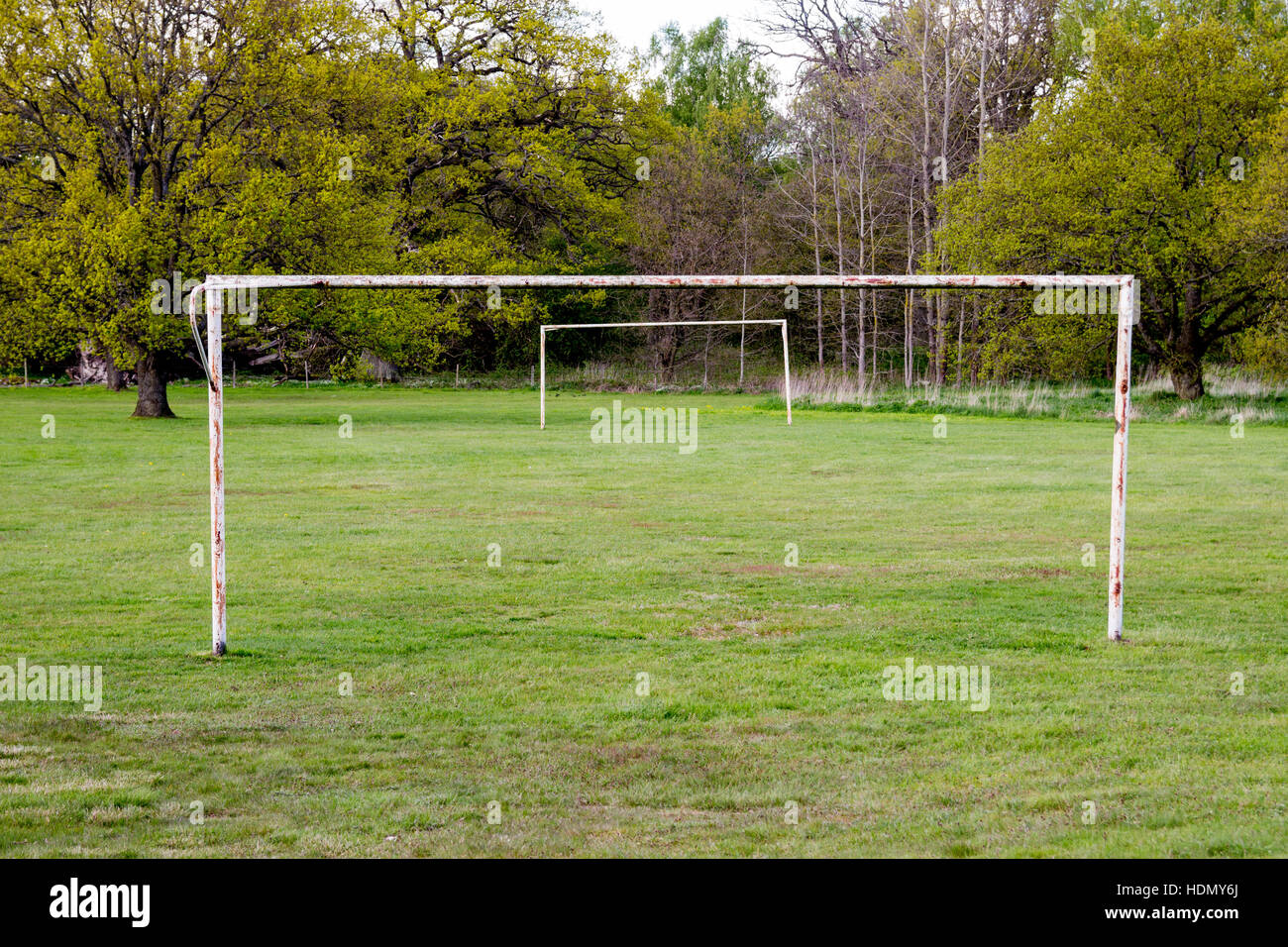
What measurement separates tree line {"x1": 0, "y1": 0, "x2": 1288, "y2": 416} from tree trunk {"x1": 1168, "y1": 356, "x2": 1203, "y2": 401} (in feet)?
0.50

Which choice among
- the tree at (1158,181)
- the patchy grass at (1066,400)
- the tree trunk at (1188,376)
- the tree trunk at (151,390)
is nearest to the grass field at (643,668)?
Answer: the tree trunk at (151,390)

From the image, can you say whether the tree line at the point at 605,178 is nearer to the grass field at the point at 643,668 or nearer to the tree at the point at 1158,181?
the tree at the point at 1158,181

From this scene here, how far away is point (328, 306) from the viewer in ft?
107

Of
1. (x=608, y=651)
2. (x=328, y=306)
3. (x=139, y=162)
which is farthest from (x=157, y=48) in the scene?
(x=608, y=651)

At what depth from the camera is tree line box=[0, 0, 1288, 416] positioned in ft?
100

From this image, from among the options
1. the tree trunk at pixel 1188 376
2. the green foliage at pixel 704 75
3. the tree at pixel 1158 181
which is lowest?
the tree trunk at pixel 1188 376

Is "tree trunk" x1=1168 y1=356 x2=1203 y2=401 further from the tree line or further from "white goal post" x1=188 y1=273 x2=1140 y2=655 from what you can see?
"white goal post" x1=188 y1=273 x2=1140 y2=655

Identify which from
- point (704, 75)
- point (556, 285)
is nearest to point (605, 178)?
point (704, 75)

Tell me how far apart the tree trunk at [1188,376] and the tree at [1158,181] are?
4 cm

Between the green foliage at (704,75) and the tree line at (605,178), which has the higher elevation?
the green foliage at (704,75)

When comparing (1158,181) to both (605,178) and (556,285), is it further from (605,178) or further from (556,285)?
(556,285)

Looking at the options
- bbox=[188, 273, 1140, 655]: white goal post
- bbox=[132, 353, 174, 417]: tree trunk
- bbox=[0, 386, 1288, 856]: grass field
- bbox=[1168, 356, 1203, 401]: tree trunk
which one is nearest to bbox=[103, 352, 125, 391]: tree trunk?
bbox=[132, 353, 174, 417]: tree trunk

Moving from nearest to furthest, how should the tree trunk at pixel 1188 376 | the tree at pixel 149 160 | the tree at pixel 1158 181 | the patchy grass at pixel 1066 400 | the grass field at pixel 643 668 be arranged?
the grass field at pixel 643 668
the tree at pixel 149 160
the patchy grass at pixel 1066 400
the tree at pixel 1158 181
the tree trunk at pixel 1188 376

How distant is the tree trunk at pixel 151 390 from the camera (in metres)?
31.6
